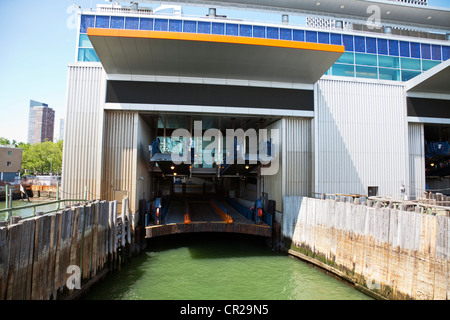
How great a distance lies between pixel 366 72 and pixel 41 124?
22174cm

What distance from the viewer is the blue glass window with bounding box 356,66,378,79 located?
61.4 ft

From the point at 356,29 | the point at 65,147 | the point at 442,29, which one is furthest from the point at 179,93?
the point at 442,29

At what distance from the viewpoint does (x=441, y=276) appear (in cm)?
762

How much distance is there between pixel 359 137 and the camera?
16.8 m

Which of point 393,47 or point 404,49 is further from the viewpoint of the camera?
point 404,49

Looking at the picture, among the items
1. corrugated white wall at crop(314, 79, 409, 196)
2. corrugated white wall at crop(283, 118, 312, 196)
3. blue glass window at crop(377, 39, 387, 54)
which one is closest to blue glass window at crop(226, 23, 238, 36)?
corrugated white wall at crop(314, 79, 409, 196)

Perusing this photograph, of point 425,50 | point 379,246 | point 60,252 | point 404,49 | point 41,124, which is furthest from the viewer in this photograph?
point 41,124

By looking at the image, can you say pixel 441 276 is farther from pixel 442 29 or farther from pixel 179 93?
pixel 442 29

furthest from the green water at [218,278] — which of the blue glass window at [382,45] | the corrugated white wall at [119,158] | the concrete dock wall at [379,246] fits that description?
the blue glass window at [382,45]

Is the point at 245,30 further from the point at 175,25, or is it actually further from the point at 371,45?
the point at 371,45

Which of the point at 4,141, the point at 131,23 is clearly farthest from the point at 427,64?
the point at 4,141

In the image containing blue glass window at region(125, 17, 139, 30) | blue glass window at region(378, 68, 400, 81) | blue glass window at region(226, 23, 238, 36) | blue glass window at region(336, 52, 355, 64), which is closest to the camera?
blue glass window at region(125, 17, 139, 30)

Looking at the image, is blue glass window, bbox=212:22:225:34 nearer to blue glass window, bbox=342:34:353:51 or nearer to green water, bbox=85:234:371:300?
blue glass window, bbox=342:34:353:51
